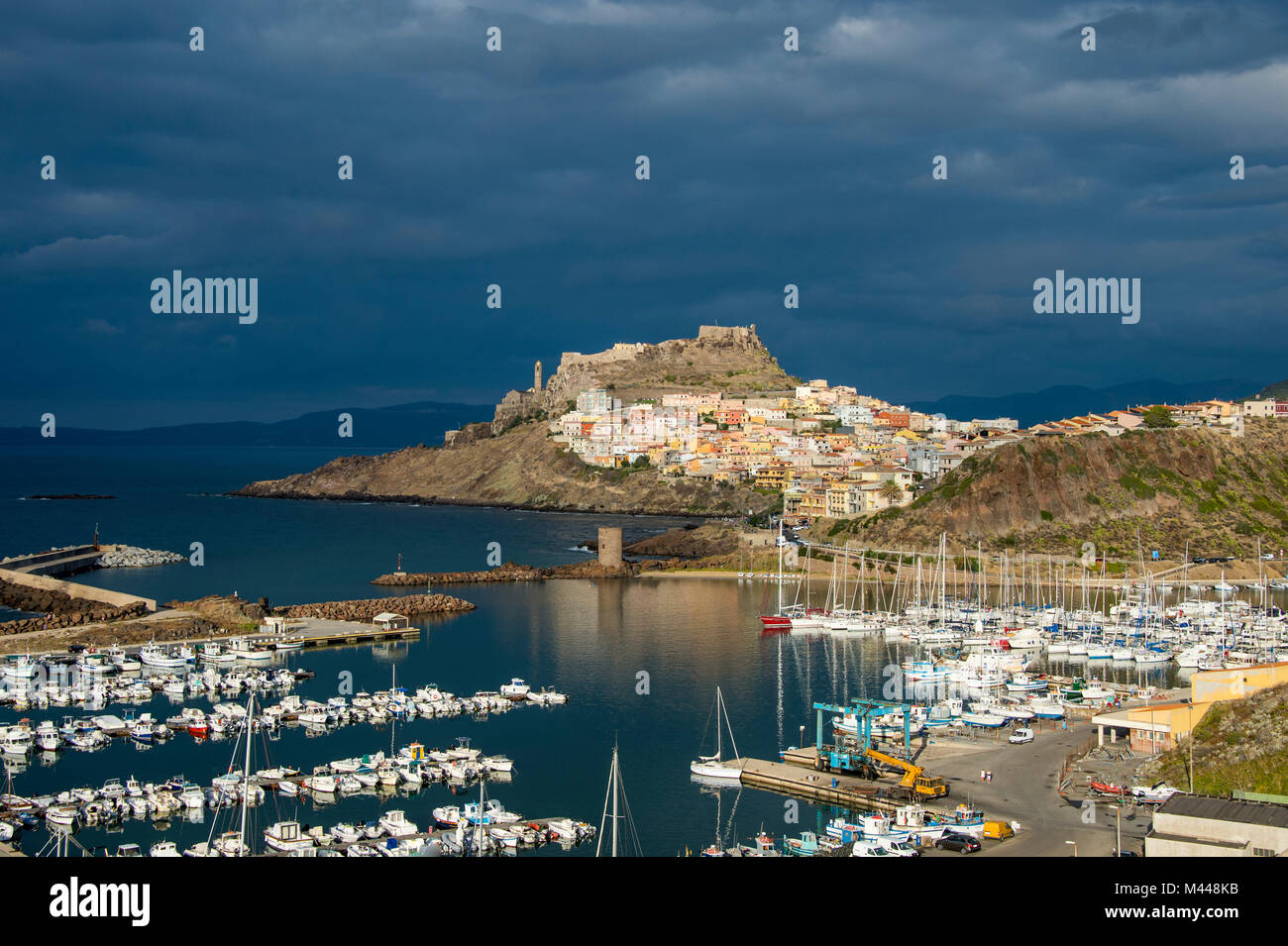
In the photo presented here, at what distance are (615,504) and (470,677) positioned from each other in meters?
53.1

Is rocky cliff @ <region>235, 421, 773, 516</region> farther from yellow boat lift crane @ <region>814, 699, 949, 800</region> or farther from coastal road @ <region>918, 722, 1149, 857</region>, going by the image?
coastal road @ <region>918, 722, 1149, 857</region>

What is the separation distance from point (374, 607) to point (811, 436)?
2037 inches

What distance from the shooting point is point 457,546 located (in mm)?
62094

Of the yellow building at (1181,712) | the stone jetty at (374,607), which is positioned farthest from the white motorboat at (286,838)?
the stone jetty at (374,607)

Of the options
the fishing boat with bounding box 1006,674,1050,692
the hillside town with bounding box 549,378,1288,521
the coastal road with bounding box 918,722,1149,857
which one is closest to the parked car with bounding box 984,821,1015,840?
the coastal road with bounding box 918,722,1149,857

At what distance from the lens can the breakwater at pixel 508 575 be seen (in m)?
49.1

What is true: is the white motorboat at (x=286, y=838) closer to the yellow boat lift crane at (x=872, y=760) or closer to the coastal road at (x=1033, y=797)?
the yellow boat lift crane at (x=872, y=760)

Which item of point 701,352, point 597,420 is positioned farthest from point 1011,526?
point 701,352

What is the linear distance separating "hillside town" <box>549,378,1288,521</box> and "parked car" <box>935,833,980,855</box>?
41863 mm

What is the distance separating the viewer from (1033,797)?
724 inches

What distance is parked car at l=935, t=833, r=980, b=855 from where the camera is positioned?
1591 cm

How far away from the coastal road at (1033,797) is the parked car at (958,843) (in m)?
0.20
